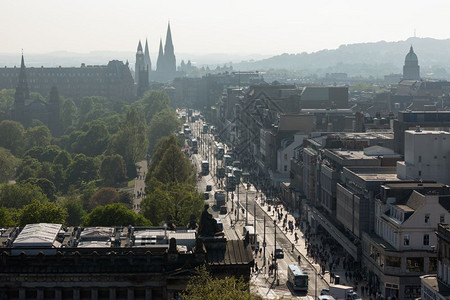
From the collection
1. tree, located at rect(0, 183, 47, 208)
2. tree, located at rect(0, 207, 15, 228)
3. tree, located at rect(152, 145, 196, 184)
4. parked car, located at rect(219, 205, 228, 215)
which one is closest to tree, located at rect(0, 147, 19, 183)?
tree, located at rect(0, 183, 47, 208)

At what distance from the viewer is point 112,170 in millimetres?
170875

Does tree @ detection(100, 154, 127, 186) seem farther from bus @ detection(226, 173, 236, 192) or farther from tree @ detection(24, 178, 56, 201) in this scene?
tree @ detection(24, 178, 56, 201)

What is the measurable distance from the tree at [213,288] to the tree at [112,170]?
107m

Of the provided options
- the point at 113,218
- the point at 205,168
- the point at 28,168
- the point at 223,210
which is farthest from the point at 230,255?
the point at 205,168

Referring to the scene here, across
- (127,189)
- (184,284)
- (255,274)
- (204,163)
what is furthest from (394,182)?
(204,163)

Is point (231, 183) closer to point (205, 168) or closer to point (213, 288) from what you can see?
point (205, 168)

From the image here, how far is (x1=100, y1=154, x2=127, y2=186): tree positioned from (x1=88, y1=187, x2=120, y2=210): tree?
28214mm

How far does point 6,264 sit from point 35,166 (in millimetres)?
112026

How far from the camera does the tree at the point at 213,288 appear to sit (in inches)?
2271

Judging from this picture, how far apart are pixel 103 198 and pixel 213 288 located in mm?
80152

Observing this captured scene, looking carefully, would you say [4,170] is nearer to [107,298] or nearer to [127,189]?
[127,189]

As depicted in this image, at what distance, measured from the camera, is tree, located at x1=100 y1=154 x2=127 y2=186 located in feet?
557

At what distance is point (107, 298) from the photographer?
6512 cm

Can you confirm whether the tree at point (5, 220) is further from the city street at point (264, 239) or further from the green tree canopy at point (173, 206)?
the city street at point (264, 239)
